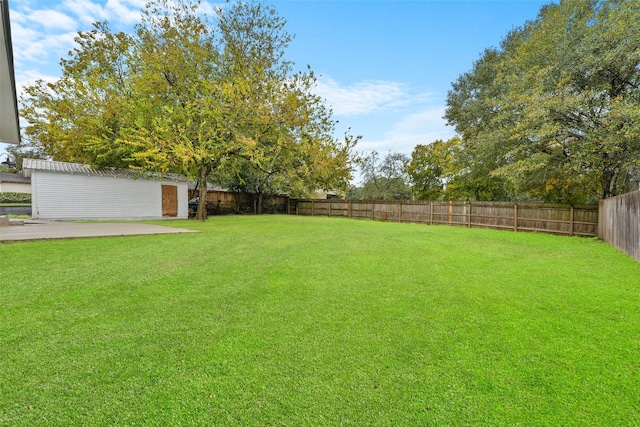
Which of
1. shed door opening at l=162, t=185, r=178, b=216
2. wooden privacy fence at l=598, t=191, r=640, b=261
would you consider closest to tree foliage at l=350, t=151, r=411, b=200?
shed door opening at l=162, t=185, r=178, b=216

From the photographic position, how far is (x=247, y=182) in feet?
71.1

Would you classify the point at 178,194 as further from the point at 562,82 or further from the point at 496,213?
the point at 562,82

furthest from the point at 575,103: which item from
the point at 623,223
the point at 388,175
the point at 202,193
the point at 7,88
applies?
the point at 388,175

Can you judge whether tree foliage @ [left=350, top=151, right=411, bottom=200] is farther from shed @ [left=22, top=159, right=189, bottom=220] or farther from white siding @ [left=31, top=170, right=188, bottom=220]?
white siding @ [left=31, top=170, right=188, bottom=220]

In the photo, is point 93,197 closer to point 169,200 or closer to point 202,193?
point 169,200

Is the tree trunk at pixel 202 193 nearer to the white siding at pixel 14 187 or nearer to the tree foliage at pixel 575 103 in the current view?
the tree foliage at pixel 575 103

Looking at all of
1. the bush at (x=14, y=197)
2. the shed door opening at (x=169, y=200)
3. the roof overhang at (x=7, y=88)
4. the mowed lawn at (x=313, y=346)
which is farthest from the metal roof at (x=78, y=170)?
the bush at (x=14, y=197)

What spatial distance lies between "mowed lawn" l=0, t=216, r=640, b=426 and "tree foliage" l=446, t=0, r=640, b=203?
20.3 feet

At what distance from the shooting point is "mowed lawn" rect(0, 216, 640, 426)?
1.65 metres

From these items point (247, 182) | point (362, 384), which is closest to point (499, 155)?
point (362, 384)

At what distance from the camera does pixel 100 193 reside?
45.6ft

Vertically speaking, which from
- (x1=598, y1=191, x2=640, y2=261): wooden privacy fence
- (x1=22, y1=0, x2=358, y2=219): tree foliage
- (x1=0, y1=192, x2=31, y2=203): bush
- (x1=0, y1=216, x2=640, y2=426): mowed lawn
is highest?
(x1=22, y1=0, x2=358, y2=219): tree foliage

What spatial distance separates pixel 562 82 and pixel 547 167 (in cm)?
285

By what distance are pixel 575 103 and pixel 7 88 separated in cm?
1361
